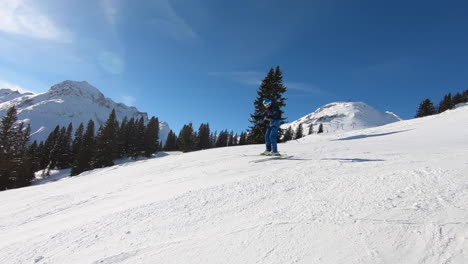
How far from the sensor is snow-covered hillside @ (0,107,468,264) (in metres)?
2.41

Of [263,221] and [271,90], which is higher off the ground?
[271,90]

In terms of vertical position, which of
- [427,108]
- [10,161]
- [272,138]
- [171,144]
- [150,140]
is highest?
[427,108]

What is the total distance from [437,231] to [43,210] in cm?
678

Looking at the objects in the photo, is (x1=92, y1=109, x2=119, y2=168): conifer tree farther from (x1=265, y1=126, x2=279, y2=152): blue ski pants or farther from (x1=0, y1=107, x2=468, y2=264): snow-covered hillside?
(x1=0, y1=107, x2=468, y2=264): snow-covered hillside

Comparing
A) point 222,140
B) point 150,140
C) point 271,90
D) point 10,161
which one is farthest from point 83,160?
point 222,140

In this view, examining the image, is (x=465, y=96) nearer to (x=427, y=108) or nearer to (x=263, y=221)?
(x=427, y=108)

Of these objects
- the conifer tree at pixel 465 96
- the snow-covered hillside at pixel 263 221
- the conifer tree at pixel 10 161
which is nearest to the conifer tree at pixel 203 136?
the conifer tree at pixel 10 161

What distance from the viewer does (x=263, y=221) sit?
10.1ft

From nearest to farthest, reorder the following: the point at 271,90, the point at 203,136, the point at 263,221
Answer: the point at 263,221
the point at 271,90
the point at 203,136

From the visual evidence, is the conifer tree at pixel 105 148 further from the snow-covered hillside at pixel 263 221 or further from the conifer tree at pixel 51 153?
the snow-covered hillside at pixel 263 221

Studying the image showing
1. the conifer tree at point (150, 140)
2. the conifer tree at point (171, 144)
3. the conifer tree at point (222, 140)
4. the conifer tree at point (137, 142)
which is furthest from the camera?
the conifer tree at point (222, 140)

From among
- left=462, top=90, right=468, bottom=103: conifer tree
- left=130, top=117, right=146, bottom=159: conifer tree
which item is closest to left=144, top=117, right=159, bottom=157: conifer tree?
left=130, top=117, right=146, bottom=159: conifer tree

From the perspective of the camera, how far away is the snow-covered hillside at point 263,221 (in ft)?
7.91

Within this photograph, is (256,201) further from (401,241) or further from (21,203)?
(21,203)
